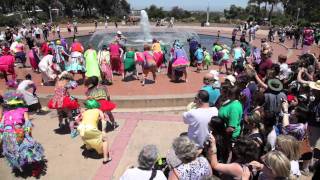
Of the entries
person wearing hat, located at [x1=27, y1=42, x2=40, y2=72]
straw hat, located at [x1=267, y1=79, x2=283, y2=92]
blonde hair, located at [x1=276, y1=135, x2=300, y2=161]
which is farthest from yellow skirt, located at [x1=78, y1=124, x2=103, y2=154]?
person wearing hat, located at [x1=27, y1=42, x2=40, y2=72]

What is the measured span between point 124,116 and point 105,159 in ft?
9.10

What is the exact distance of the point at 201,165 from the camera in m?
4.11

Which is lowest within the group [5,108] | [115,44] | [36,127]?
[36,127]

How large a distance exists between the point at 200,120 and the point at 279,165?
1.65 metres

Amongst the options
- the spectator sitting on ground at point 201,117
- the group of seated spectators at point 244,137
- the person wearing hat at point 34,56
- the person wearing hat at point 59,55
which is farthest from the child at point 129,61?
the spectator sitting on ground at point 201,117

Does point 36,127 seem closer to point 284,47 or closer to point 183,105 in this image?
point 183,105

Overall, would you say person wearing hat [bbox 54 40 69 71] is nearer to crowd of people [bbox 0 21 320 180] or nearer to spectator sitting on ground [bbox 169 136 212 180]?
crowd of people [bbox 0 21 320 180]

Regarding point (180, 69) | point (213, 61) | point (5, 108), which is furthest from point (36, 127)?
point (213, 61)

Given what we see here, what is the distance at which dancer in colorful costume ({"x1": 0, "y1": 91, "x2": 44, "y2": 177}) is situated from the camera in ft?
20.4

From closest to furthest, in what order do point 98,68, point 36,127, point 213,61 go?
point 36,127, point 98,68, point 213,61

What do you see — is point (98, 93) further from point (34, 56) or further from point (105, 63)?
point (34, 56)

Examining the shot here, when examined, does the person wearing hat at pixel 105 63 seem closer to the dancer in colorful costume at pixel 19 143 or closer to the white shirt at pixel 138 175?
the dancer in colorful costume at pixel 19 143

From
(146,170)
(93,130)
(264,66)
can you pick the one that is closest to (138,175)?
Result: (146,170)

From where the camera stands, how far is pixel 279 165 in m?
3.85
